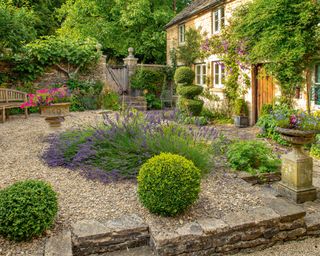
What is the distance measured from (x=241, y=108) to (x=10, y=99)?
819cm

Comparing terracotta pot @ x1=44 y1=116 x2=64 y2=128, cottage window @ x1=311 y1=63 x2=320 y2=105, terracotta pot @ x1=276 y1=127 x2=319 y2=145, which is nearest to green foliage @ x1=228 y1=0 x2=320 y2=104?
cottage window @ x1=311 y1=63 x2=320 y2=105

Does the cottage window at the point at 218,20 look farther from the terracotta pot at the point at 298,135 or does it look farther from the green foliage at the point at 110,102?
the terracotta pot at the point at 298,135

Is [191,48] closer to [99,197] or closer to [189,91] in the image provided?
[189,91]

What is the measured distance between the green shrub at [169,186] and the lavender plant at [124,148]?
113 centimetres

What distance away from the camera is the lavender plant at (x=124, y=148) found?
4562 mm

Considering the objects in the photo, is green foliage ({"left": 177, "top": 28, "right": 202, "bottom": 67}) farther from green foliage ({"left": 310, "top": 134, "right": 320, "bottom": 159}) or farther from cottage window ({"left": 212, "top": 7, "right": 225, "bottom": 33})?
green foliage ({"left": 310, "top": 134, "right": 320, "bottom": 159})

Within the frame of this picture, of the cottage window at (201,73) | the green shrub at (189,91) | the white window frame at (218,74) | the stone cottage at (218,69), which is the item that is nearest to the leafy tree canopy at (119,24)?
the stone cottage at (218,69)

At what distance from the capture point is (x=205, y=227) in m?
3.12

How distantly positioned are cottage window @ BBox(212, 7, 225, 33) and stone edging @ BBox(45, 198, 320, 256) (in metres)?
10.2

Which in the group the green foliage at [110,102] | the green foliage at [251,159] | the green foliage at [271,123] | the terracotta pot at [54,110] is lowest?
the green foliage at [251,159]

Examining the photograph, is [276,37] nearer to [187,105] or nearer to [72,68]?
[187,105]

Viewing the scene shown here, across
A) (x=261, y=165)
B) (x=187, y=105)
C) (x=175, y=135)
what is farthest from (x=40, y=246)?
(x=187, y=105)

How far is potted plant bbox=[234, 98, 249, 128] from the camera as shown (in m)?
10.7

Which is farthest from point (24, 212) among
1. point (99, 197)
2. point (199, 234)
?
point (199, 234)
